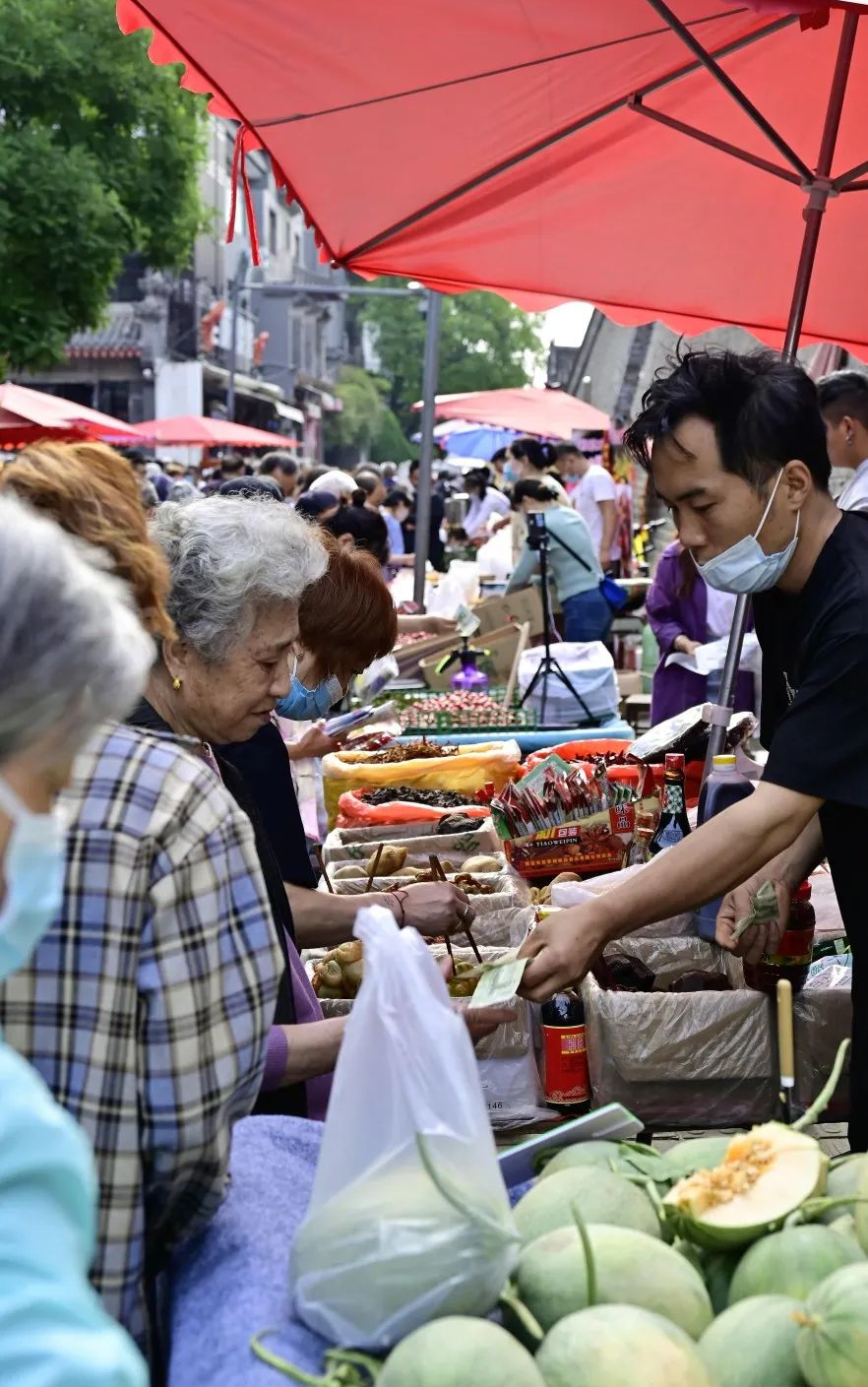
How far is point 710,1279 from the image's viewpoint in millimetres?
1699

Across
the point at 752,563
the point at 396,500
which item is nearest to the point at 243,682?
the point at 752,563

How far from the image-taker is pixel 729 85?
4.08 m

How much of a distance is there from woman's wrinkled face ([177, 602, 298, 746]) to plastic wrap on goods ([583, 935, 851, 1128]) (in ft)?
3.85

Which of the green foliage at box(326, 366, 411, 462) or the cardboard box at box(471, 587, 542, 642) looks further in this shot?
the green foliage at box(326, 366, 411, 462)

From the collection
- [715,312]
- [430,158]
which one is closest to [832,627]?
[430,158]

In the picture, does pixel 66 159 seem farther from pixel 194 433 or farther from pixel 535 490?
pixel 535 490

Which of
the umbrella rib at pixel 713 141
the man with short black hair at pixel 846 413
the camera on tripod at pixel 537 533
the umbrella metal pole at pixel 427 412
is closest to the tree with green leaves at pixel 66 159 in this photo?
the camera on tripod at pixel 537 533

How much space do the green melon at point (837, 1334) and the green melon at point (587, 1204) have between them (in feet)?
0.89

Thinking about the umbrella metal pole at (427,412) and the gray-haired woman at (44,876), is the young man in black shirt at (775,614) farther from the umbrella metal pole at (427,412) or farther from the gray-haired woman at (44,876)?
the umbrella metal pole at (427,412)

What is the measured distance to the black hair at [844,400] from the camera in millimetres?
6359

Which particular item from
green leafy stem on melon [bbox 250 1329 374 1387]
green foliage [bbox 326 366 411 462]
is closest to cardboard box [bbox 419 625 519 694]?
green leafy stem on melon [bbox 250 1329 374 1387]

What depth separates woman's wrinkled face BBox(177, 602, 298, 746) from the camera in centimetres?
283

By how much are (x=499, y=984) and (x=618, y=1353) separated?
1019mm

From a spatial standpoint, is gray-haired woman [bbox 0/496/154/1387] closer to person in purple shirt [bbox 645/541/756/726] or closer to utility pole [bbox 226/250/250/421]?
person in purple shirt [bbox 645/541/756/726]
